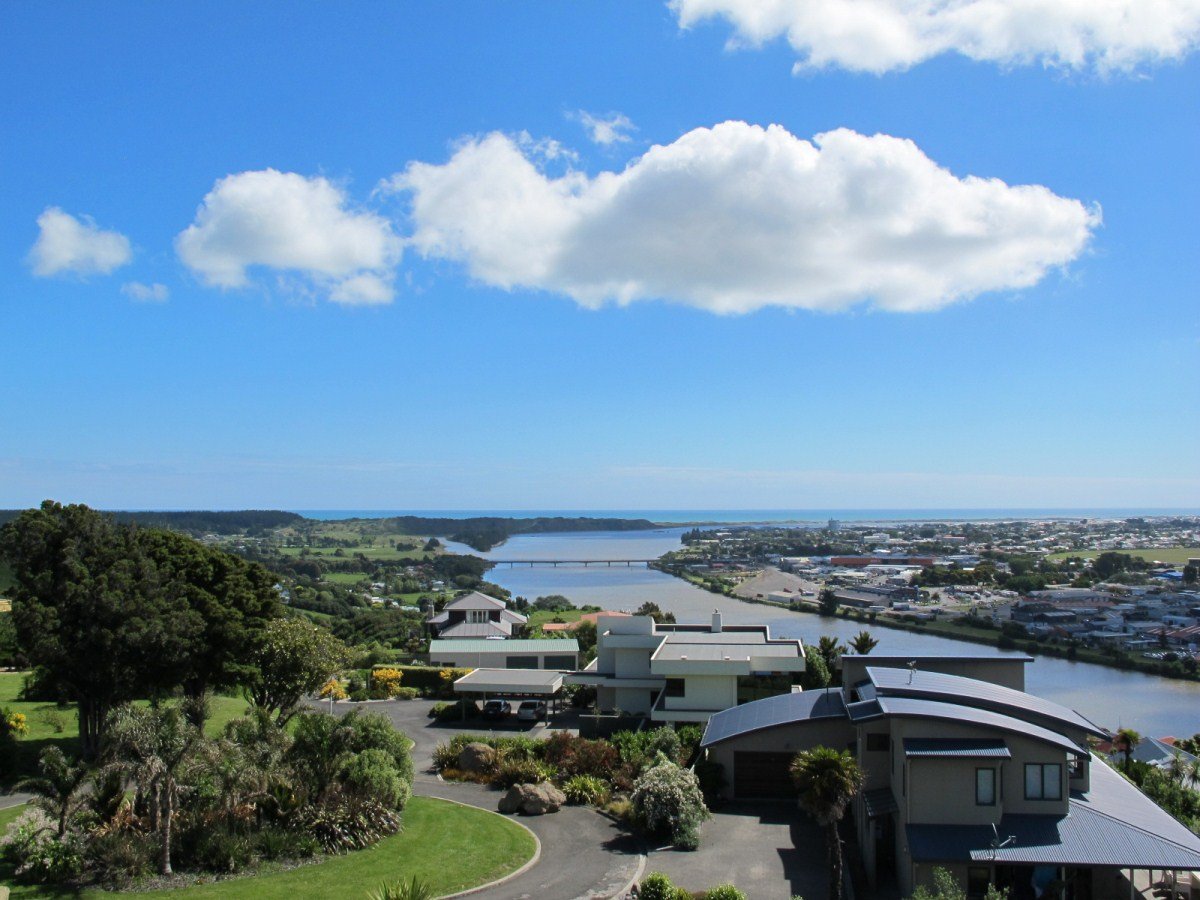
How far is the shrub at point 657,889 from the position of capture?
16.6 m

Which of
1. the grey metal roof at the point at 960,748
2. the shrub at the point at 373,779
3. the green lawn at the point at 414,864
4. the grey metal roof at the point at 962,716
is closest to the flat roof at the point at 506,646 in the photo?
the green lawn at the point at 414,864

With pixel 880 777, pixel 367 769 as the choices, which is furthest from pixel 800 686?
pixel 367 769

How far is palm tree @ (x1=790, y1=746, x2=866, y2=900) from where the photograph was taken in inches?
657

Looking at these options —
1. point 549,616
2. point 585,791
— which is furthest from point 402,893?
point 549,616

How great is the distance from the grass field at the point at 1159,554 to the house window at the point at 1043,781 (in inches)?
5858

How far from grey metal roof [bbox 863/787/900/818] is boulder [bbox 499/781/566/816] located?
787 centimetres

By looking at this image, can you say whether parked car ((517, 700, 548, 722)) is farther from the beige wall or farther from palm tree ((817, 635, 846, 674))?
palm tree ((817, 635, 846, 674))

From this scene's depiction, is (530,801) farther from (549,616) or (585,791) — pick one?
(549,616)

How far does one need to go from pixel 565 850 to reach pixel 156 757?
8954 millimetres

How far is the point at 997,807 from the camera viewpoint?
1752cm

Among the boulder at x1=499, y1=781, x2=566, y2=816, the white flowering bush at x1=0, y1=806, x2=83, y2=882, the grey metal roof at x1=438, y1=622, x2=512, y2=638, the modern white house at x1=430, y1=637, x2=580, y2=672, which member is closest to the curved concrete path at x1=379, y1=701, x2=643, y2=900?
the boulder at x1=499, y1=781, x2=566, y2=816

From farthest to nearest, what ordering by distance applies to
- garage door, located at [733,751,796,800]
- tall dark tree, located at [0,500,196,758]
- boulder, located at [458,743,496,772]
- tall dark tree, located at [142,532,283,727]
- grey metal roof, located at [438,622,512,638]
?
grey metal roof, located at [438,622,512,638] < boulder, located at [458,743,496,772] < tall dark tree, located at [142,532,283,727] < garage door, located at [733,751,796,800] < tall dark tree, located at [0,500,196,758]

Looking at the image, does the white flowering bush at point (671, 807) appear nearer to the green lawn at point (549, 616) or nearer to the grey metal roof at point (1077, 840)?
the grey metal roof at point (1077, 840)

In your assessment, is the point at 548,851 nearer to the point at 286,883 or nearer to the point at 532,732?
the point at 286,883
